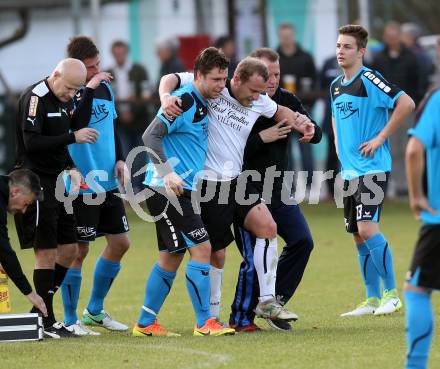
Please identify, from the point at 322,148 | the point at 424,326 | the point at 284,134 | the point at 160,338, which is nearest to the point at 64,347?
the point at 160,338

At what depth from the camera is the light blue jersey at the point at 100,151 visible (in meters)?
9.02

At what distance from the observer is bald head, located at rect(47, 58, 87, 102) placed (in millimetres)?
8148

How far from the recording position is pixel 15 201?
752cm

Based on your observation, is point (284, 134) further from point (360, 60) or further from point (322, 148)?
point (322, 148)

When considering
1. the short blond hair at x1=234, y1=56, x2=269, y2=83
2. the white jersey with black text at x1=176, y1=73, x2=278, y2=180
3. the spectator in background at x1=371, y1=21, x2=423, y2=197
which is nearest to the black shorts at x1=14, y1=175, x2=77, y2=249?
the white jersey with black text at x1=176, y1=73, x2=278, y2=180

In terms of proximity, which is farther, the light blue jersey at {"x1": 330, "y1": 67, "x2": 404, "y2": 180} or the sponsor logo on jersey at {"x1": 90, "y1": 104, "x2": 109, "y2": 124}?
the light blue jersey at {"x1": 330, "y1": 67, "x2": 404, "y2": 180}

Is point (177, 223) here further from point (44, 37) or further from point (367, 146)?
point (44, 37)

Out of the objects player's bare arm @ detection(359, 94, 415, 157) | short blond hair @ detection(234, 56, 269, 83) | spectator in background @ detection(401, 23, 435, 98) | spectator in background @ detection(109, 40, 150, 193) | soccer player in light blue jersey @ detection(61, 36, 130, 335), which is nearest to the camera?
short blond hair @ detection(234, 56, 269, 83)

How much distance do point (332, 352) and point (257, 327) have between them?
1.35 metres

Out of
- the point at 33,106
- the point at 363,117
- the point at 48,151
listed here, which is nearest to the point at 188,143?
the point at 48,151

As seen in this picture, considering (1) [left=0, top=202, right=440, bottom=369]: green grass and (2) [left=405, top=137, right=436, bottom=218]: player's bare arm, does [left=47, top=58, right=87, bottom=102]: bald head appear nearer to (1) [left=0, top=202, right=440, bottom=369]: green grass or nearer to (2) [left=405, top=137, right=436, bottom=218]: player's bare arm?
(1) [left=0, top=202, right=440, bottom=369]: green grass

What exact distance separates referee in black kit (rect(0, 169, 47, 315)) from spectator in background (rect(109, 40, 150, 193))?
1133 centimetres

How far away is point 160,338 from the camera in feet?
27.0

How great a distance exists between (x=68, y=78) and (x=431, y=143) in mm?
3133
